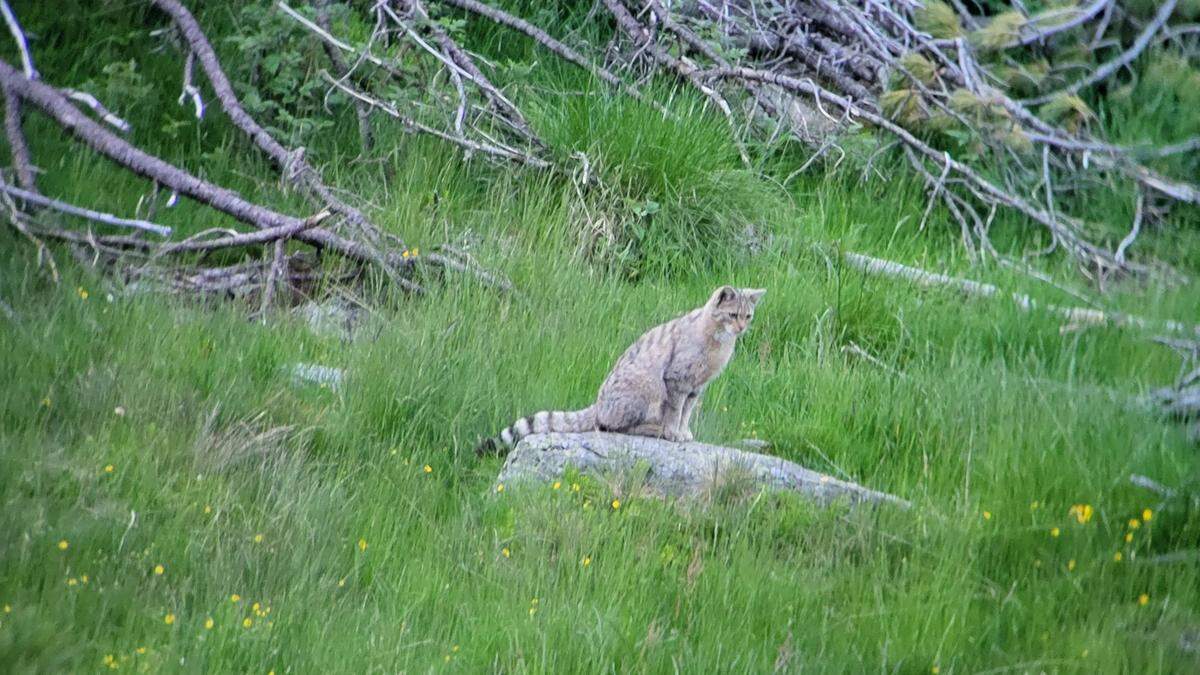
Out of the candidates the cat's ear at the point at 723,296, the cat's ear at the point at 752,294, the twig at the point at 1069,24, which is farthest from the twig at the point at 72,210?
the twig at the point at 1069,24

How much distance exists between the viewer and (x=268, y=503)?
218 inches

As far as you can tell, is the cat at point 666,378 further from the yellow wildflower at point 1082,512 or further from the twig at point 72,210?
the twig at point 72,210

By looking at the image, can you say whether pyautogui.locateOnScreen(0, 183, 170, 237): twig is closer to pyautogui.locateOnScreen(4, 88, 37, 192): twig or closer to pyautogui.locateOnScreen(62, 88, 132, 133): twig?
pyautogui.locateOnScreen(4, 88, 37, 192): twig

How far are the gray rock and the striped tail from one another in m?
0.22

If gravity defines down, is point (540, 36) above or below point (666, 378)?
above

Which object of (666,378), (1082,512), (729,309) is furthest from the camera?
(729,309)

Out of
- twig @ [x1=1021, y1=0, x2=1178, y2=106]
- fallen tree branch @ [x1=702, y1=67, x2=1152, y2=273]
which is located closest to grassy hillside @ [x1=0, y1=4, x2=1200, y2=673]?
fallen tree branch @ [x1=702, y1=67, x2=1152, y2=273]

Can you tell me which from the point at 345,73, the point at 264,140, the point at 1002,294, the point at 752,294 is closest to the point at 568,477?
the point at 752,294

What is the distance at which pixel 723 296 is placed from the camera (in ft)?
22.0

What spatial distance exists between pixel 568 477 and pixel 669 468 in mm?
444

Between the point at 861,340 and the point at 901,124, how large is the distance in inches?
91.7

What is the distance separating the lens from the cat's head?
6.69 metres

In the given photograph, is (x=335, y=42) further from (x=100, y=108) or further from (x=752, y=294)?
(x=752, y=294)

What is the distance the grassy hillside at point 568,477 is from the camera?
4887 millimetres
